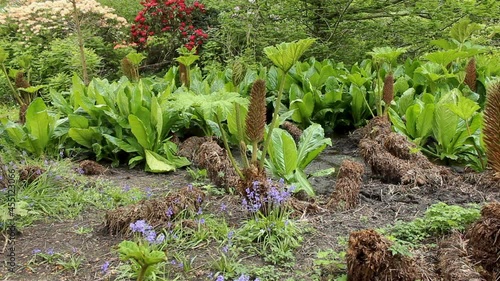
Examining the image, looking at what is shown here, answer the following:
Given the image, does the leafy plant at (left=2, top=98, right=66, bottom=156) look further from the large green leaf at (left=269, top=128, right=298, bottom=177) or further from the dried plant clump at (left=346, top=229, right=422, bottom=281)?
the dried plant clump at (left=346, top=229, right=422, bottom=281)

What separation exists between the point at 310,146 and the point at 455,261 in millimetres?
1878

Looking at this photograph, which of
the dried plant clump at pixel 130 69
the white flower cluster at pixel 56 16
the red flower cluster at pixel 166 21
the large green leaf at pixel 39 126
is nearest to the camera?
the large green leaf at pixel 39 126

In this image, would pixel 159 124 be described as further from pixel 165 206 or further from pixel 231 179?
pixel 165 206

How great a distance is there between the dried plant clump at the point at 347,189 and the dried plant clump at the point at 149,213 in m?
1.00

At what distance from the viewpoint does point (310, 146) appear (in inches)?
162

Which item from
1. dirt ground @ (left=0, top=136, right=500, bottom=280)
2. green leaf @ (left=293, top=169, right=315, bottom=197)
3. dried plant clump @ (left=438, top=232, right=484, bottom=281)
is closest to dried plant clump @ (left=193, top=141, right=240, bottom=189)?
dirt ground @ (left=0, top=136, right=500, bottom=280)

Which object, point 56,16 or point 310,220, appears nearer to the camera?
point 310,220

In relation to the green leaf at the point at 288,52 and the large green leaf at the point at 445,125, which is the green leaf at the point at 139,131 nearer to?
the green leaf at the point at 288,52

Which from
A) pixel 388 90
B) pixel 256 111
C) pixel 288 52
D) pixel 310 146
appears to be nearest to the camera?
pixel 288 52

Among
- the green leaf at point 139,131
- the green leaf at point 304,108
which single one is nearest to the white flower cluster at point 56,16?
the green leaf at point 304,108

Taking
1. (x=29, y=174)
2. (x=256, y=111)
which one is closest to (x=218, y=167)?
(x=256, y=111)

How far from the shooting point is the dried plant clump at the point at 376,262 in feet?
7.50

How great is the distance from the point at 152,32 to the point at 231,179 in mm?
7517

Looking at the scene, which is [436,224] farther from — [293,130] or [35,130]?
[35,130]
